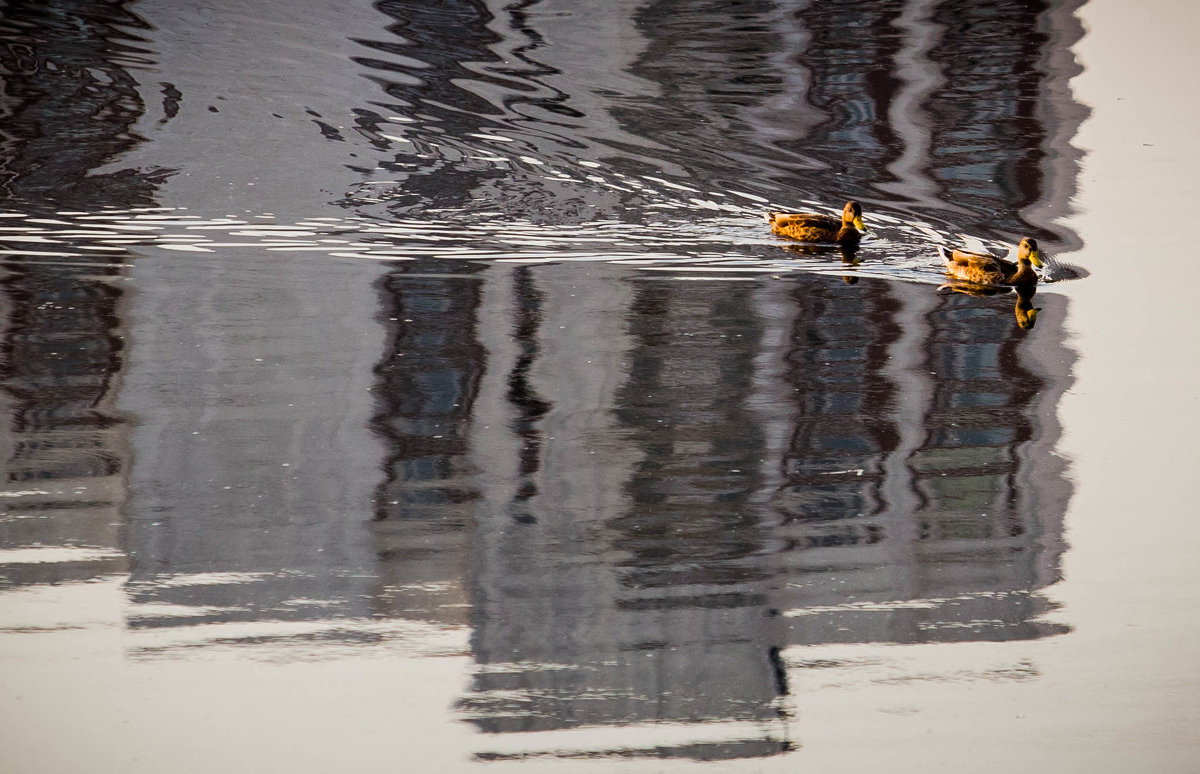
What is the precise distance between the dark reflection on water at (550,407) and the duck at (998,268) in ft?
0.72

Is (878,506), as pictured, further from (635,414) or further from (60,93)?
(60,93)

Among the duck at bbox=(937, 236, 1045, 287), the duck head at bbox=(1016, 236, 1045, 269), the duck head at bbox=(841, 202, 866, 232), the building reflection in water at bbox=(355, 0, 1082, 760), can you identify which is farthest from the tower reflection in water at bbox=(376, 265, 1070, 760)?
the duck head at bbox=(841, 202, 866, 232)

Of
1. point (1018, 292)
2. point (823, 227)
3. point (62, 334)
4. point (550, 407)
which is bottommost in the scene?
point (550, 407)

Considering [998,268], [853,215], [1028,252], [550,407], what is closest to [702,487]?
[550,407]

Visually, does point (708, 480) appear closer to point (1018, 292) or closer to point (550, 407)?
point (550, 407)

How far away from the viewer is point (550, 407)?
6480 mm

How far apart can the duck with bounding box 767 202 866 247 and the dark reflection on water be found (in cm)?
19

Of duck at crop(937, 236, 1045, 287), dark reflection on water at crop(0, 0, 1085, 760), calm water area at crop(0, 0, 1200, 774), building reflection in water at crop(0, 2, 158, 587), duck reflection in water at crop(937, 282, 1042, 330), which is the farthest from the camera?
duck at crop(937, 236, 1045, 287)

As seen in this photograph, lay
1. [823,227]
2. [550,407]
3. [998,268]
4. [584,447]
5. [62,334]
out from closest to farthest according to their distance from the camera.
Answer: [584,447]
[550,407]
[62,334]
[998,268]
[823,227]

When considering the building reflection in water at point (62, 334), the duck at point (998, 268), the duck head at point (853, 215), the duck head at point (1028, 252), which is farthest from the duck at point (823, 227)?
the building reflection in water at point (62, 334)

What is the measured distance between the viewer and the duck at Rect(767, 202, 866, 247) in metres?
9.17

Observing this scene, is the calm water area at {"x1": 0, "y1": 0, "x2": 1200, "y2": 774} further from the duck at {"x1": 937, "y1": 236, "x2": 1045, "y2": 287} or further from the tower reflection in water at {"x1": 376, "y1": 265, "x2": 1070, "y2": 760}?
the duck at {"x1": 937, "y1": 236, "x2": 1045, "y2": 287}

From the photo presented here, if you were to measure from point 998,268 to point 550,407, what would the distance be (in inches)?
125

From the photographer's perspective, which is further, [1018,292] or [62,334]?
[1018,292]
